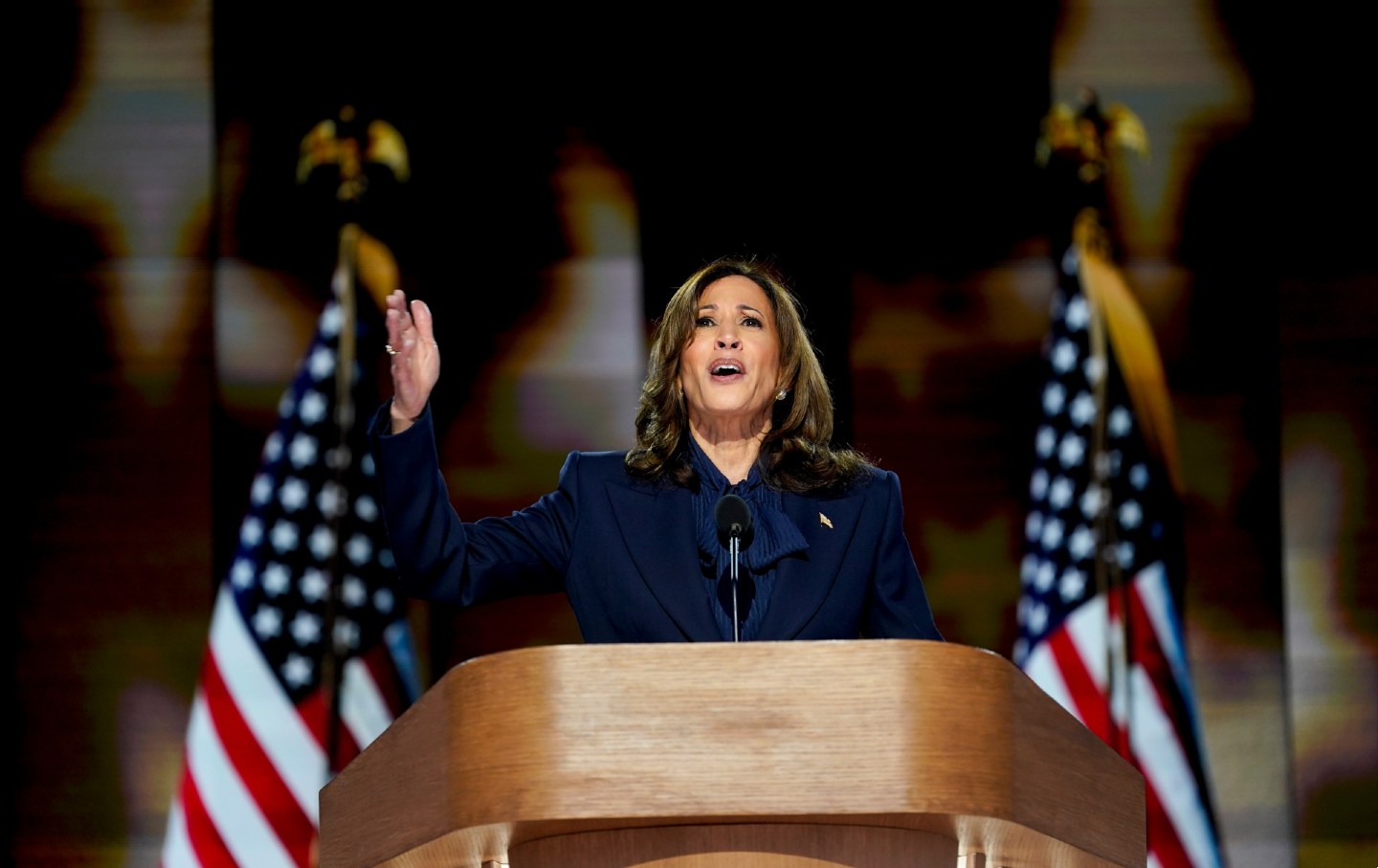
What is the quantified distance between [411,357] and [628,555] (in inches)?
15.6

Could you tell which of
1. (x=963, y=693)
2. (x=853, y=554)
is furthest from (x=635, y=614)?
(x=963, y=693)

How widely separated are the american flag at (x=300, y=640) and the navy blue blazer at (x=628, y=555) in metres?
2.08

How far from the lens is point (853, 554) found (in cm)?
232

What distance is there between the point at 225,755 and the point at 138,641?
361mm

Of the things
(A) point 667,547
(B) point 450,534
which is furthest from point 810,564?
(B) point 450,534

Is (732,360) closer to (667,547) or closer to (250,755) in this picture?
(667,547)

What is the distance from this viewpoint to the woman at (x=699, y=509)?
7.20ft

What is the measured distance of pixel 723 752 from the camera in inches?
63.4

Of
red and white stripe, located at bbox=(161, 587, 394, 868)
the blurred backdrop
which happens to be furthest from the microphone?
red and white stripe, located at bbox=(161, 587, 394, 868)

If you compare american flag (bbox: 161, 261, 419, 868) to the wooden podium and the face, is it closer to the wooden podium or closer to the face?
the face

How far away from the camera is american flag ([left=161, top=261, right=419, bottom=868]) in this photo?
435cm

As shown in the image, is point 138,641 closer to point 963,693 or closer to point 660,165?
point 660,165

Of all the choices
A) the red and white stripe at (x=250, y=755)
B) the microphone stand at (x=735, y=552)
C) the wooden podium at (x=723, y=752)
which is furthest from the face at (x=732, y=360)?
the red and white stripe at (x=250, y=755)

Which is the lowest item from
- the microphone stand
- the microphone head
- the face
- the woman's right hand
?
the microphone stand
